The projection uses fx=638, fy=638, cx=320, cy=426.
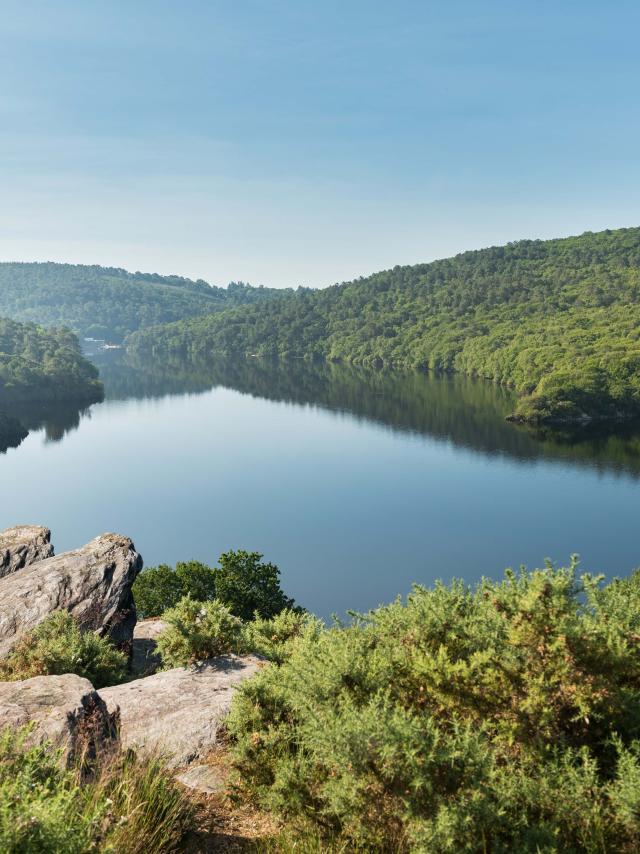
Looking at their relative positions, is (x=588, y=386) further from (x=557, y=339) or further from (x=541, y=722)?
(x=541, y=722)

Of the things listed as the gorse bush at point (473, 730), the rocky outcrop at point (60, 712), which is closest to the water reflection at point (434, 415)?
the gorse bush at point (473, 730)

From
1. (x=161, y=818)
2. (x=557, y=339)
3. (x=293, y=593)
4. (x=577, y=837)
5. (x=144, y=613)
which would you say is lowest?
(x=293, y=593)

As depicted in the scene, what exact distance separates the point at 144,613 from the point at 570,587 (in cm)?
3183

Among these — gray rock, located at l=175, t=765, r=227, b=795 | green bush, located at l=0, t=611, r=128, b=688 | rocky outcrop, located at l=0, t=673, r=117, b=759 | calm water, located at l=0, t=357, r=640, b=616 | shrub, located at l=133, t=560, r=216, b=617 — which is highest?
rocky outcrop, located at l=0, t=673, r=117, b=759

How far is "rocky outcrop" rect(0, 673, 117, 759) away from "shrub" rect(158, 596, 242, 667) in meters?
4.56

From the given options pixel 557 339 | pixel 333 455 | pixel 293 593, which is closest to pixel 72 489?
pixel 333 455

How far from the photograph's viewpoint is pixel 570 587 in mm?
8781

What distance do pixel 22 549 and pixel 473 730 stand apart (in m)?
22.1

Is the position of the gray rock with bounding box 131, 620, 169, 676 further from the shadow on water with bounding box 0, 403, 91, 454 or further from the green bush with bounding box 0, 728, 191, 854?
the shadow on water with bounding box 0, 403, 91, 454

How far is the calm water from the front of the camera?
64.0 meters

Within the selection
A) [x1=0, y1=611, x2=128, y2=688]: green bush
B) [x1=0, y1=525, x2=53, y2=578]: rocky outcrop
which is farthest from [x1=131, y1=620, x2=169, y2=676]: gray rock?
[x1=0, y1=525, x2=53, y2=578]: rocky outcrop

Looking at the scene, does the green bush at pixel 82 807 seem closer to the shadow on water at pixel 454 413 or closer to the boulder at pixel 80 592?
the boulder at pixel 80 592

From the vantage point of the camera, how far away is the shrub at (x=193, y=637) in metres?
16.3

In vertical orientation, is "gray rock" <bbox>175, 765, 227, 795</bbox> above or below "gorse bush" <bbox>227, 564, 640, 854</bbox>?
below
